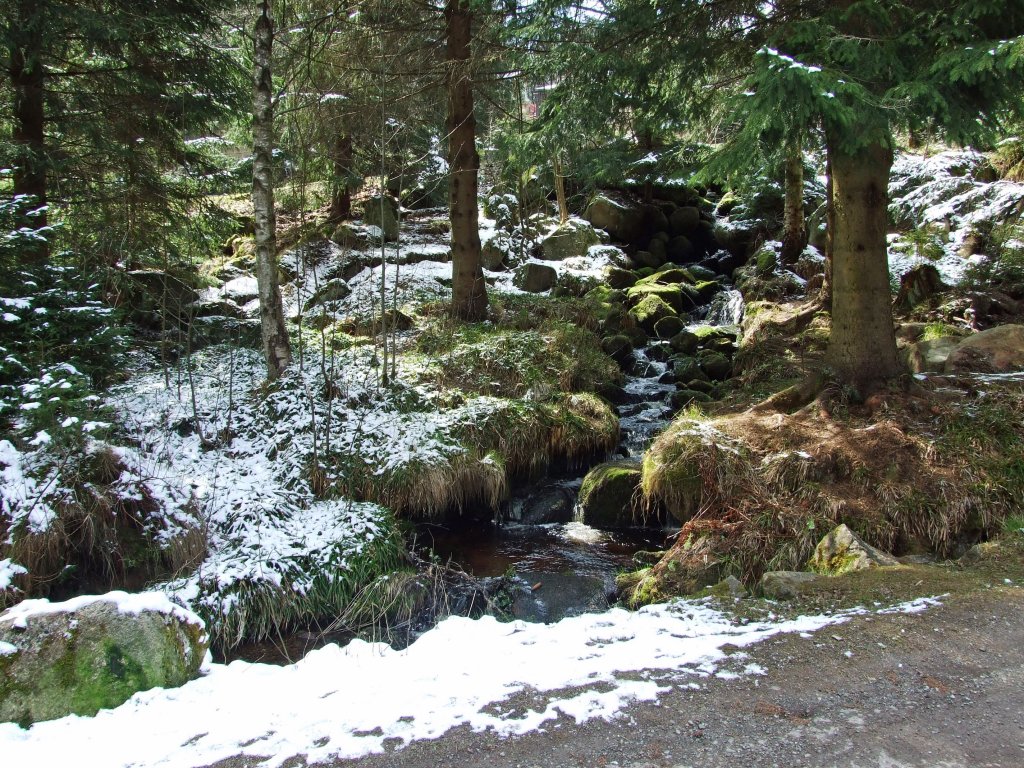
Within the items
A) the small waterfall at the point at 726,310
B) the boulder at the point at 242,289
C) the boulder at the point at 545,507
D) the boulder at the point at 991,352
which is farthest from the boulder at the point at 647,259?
the boulder at the point at 545,507

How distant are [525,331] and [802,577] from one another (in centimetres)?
706

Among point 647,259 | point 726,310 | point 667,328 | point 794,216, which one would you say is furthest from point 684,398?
point 647,259

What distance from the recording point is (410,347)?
10391mm

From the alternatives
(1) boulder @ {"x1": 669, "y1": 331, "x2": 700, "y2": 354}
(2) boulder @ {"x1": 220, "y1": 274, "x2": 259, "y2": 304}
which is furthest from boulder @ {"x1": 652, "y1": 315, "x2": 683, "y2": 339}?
(2) boulder @ {"x1": 220, "y1": 274, "x2": 259, "y2": 304}

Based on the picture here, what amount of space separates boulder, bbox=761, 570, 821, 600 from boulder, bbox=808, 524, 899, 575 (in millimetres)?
377

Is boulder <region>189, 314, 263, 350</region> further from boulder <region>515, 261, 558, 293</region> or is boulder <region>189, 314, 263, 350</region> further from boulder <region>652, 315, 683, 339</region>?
boulder <region>652, 315, 683, 339</region>

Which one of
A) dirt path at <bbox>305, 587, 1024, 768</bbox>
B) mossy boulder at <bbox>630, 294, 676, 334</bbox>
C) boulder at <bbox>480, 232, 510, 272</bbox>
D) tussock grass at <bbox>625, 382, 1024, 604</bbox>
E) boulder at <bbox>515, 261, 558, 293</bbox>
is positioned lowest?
dirt path at <bbox>305, 587, 1024, 768</bbox>

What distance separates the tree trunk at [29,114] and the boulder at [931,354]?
1116 cm

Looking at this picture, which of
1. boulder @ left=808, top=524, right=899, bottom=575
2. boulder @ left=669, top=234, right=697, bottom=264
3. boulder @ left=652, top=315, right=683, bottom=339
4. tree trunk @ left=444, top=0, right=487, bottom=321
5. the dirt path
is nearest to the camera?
the dirt path

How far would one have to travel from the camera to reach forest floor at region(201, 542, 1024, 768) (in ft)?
9.16

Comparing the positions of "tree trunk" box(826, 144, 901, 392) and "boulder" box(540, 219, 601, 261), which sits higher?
"boulder" box(540, 219, 601, 261)

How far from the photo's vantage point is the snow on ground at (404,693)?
123 inches

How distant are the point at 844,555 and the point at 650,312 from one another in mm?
9066

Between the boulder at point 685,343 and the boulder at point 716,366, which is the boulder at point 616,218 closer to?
the boulder at point 685,343
